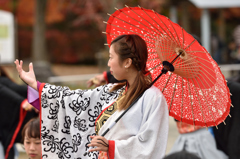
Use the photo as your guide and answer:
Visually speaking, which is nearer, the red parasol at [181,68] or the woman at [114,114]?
the woman at [114,114]

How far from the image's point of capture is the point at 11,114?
4.90 metres

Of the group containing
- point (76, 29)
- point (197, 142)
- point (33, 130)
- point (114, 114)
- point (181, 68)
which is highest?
point (181, 68)

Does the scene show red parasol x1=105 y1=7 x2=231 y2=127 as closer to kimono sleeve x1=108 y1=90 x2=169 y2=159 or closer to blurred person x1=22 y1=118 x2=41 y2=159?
kimono sleeve x1=108 y1=90 x2=169 y2=159

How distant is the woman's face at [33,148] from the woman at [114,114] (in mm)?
624

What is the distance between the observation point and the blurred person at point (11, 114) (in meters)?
4.80

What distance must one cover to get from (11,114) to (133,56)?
2473 millimetres

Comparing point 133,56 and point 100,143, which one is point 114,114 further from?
point 133,56

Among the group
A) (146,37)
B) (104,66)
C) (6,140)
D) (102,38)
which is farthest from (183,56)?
(102,38)

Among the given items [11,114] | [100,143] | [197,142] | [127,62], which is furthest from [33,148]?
[197,142]

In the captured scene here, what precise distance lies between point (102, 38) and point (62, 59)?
2.71 metres

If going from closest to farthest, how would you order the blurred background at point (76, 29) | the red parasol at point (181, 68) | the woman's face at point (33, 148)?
the red parasol at point (181, 68)
the woman's face at point (33, 148)
the blurred background at point (76, 29)

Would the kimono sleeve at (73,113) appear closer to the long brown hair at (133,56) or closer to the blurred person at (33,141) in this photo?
the long brown hair at (133,56)

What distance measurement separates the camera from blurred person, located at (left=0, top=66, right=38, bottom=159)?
480cm

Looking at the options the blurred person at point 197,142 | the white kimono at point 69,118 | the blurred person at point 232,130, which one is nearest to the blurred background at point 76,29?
the blurred person at point 197,142
